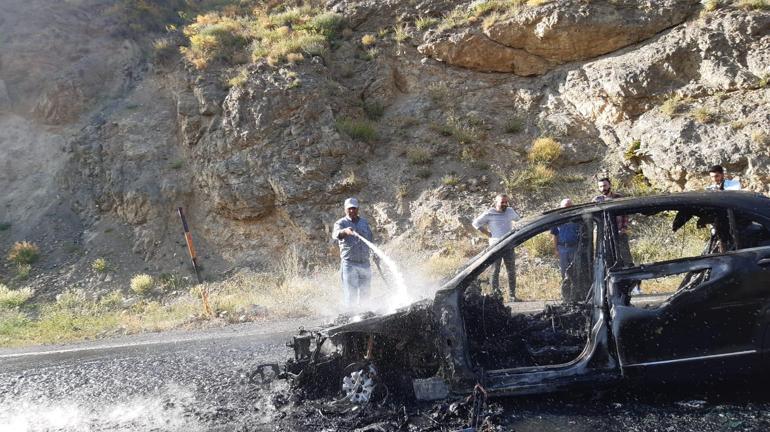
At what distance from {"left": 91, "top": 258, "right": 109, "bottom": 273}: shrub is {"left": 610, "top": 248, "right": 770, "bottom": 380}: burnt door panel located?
13.6 m

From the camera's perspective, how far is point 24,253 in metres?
13.8

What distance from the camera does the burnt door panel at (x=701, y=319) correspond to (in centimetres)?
298

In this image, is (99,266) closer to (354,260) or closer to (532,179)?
(354,260)

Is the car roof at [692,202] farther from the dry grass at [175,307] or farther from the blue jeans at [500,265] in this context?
the dry grass at [175,307]

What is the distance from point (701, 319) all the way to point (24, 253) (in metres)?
16.3

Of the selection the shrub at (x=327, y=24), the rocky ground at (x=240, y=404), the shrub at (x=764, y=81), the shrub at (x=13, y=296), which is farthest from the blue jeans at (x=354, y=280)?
the shrub at (x=327, y=24)

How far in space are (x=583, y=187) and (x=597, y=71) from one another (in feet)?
13.3

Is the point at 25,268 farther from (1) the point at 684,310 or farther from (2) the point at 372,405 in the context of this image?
(1) the point at 684,310

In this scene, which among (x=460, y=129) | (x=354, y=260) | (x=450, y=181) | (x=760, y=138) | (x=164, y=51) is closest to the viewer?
(x=354, y=260)

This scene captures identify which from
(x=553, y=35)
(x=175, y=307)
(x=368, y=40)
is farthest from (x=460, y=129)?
(x=175, y=307)

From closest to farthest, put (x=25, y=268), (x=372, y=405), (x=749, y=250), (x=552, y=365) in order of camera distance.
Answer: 1. (x=749, y=250)
2. (x=552, y=365)
3. (x=372, y=405)
4. (x=25, y=268)

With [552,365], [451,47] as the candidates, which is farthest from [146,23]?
[552,365]

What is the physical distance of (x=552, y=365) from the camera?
3.31 m

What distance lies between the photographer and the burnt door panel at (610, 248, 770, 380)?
2980 millimetres
